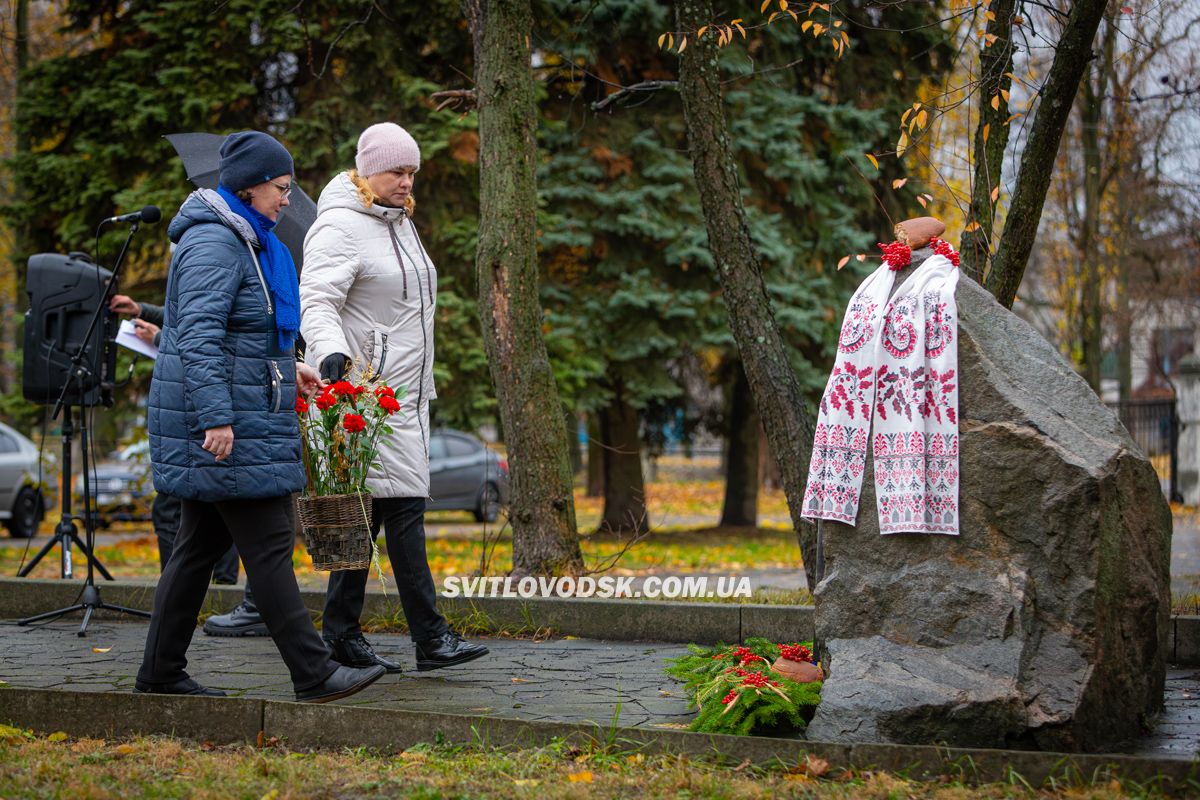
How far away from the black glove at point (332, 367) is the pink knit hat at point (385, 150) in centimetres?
83

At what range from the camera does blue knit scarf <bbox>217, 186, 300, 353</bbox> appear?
4.79m

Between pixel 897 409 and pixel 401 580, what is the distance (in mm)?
2178

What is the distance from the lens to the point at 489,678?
17.8 feet

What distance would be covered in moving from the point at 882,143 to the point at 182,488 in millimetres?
13698

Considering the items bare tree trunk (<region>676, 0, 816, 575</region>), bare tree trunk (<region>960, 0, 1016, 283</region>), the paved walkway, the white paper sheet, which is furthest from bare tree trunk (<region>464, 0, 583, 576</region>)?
bare tree trunk (<region>960, 0, 1016, 283</region>)

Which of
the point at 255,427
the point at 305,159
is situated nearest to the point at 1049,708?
the point at 255,427

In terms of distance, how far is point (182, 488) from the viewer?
4570mm

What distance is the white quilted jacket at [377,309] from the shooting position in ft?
17.0

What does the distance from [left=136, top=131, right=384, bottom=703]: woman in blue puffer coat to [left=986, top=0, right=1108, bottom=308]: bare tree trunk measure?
3856 mm

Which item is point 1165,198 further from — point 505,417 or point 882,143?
point 505,417

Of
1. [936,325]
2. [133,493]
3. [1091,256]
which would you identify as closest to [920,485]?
[936,325]

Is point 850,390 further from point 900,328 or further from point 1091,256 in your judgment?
point 1091,256

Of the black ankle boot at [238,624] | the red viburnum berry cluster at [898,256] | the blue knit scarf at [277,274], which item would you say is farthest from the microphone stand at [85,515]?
the red viburnum berry cluster at [898,256]

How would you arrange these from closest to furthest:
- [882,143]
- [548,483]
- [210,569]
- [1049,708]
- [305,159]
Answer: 1. [1049,708]
2. [210,569]
3. [548,483]
4. [305,159]
5. [882,143]
